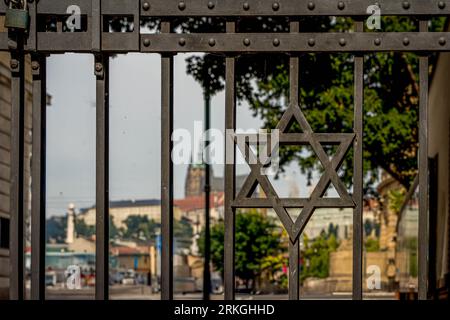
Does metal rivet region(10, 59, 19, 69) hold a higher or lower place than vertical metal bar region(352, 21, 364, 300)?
higher

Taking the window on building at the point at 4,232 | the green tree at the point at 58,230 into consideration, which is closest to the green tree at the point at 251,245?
the green tree at the point at 58,230

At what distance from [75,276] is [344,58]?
2458cm

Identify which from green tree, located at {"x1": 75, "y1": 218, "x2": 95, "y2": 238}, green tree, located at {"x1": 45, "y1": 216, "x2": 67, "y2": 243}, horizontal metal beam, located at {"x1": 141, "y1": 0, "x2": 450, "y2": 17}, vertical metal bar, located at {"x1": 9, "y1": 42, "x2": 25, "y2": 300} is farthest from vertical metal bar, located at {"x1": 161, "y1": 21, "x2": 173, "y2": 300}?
green tree, located at {"x1": 45, "y1": 216, "x2": 67, "y2": 243}

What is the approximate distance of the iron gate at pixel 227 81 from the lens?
650 centimetres

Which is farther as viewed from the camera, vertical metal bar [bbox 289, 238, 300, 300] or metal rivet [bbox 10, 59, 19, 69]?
metal rivet [bbox 10, 59, 19, 69]

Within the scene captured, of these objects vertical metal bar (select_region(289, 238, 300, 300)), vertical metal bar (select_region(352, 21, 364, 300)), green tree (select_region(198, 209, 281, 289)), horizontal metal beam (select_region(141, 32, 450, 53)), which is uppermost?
horizontal metal beam (select_region(141, 32, 450, 53))

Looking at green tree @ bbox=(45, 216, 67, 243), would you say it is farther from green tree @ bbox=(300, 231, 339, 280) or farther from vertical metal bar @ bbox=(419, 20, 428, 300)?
vertical metal bar @ bbox=(419, 20, 428, 300)

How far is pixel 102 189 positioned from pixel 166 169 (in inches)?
16.3

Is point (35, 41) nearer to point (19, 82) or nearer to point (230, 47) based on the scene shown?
point (19, 82)

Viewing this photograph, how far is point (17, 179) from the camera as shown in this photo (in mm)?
6727

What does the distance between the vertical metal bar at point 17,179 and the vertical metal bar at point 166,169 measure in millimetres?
894

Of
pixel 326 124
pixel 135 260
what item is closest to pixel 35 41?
pixel 326 124

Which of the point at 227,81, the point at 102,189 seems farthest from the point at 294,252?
the point at 102,189

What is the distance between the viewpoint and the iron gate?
650 cm
